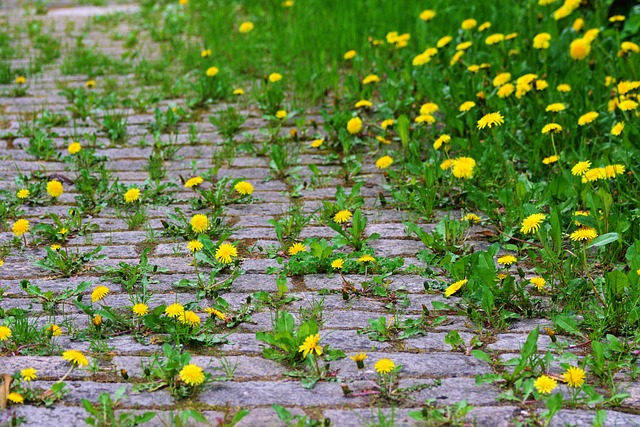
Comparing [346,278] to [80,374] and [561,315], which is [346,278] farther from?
[80,374]

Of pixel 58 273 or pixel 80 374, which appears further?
pixel 58 273

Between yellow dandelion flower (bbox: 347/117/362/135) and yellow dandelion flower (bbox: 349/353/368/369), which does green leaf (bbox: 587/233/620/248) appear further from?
yellow dandelion flower (bbox: 347/117/362/135)

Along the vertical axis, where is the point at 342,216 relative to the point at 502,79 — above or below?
below

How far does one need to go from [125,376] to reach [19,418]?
12.3 inches

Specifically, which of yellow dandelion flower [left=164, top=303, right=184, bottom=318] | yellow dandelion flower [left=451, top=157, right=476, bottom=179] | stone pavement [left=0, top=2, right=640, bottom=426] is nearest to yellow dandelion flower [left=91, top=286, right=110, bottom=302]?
stone pavement [left=0, top=2, right=640, bottom=426]

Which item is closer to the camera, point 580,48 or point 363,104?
point 363,104

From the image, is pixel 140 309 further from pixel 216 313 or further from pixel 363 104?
pixel 363 104

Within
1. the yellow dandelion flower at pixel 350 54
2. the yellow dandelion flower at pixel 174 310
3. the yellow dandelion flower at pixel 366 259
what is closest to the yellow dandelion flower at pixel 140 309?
the yellow dandelion flower at pixel 174 310

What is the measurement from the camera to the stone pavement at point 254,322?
7.47 ft

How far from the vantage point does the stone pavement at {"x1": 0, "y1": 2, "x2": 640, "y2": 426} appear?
7.47ft

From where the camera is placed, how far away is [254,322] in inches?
109

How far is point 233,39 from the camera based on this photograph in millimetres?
6027

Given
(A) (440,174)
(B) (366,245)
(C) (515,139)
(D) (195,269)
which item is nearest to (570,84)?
(C) (515,139)

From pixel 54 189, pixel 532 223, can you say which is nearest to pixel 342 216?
pixel 532 223
